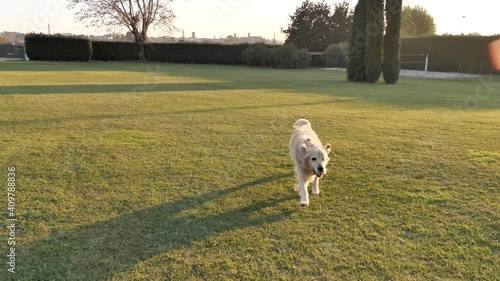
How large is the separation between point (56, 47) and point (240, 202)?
37040 mm

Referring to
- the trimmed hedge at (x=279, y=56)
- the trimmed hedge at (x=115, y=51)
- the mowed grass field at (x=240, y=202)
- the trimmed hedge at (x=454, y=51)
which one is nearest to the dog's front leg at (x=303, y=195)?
the mowed grass field at (x=240, y=202)

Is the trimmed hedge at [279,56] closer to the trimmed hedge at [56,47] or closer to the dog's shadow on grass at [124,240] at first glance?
Answer: the trimmed hedge at [56,47]

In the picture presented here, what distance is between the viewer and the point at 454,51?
33.1m

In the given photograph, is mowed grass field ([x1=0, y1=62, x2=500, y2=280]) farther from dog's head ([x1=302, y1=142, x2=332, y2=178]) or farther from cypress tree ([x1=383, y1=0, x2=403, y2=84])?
cypress tree ([x1=383, y1=0, x2=403, y2=84])

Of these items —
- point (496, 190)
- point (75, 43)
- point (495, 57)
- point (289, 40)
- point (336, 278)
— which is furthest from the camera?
point (289, 40)

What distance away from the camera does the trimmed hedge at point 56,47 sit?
112 ft

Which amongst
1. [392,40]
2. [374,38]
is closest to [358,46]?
[374,38]

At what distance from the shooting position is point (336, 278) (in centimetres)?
255

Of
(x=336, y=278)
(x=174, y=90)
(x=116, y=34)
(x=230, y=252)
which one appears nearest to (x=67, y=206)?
(x=230, y=252)

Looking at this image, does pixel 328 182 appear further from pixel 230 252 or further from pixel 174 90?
pixel 174 90

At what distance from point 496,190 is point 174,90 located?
37.3ft

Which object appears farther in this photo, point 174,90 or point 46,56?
point 46,56

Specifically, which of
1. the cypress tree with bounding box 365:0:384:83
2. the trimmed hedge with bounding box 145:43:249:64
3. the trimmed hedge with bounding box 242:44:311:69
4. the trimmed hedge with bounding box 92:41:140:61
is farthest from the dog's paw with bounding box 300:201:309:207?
the trimmed hedge with bounding box 92:41:140:61

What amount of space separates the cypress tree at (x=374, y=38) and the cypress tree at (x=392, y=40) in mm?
335
